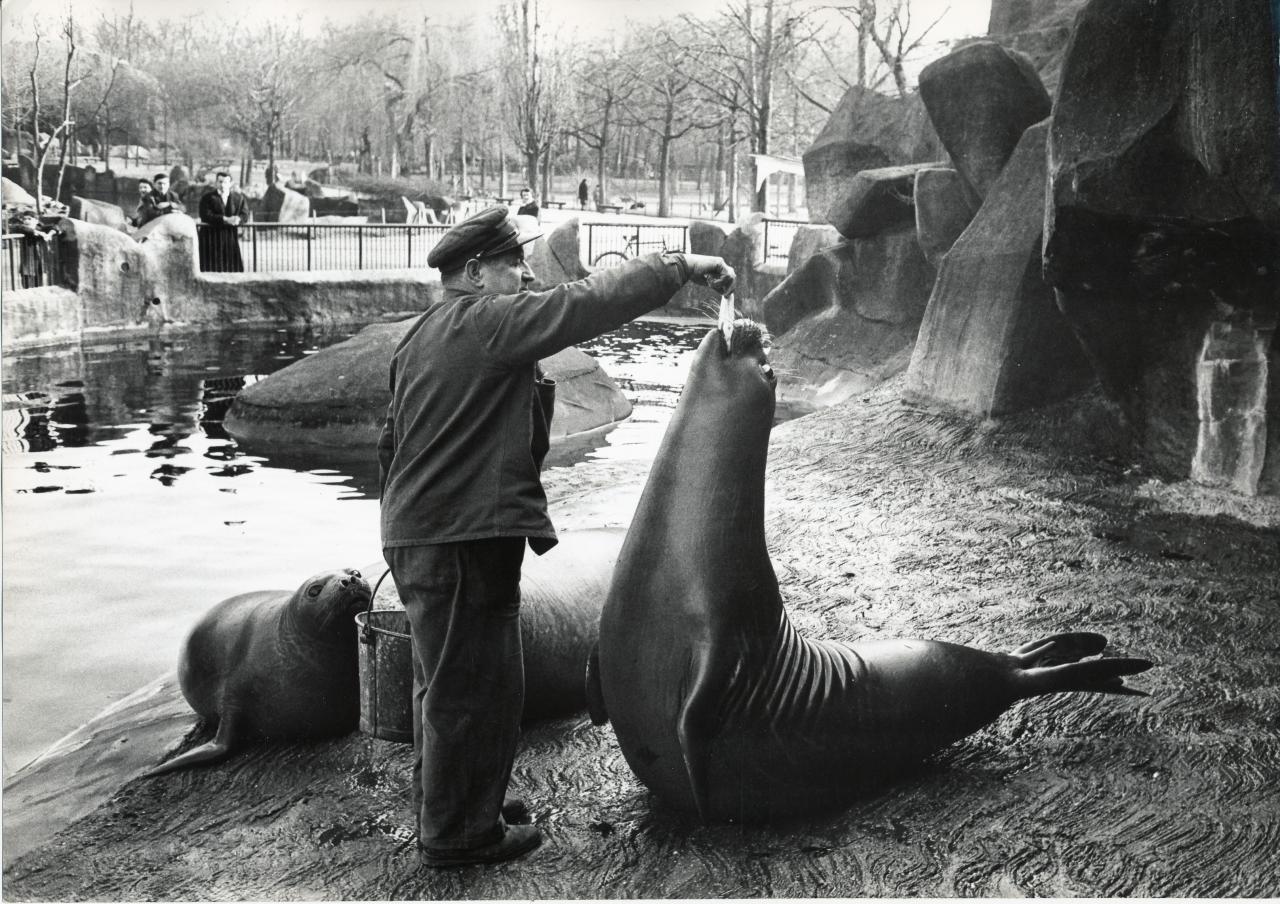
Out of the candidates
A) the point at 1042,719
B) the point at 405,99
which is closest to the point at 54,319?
the point at 405,99

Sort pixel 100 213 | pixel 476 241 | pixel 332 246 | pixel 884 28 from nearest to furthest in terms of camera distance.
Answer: pixel 476 241 → pixel 884 28 → pixel 100 213 → pixel 332 246

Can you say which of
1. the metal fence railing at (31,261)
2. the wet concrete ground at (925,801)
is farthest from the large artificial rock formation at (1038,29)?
the metal fence railing at (31,261)

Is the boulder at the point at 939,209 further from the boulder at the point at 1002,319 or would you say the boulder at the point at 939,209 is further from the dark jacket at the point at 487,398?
the dark jacket at the point at 487,398

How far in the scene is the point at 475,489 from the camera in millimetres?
3104

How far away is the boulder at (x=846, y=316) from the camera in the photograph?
325 inches

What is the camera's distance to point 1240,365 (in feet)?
17.9

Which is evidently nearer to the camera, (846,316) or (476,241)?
(476,241)

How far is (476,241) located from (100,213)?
34.9 feet

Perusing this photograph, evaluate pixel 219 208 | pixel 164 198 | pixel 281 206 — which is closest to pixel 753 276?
pixel 164 198

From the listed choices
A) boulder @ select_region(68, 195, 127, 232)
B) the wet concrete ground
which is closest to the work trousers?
the wet concrete ground

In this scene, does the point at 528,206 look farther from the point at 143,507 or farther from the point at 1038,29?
the point at 1038,29

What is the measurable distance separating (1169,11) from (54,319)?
927 cm

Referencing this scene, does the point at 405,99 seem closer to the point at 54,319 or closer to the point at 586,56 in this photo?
the point at 586,56

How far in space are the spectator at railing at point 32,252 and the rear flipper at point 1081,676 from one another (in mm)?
9120
